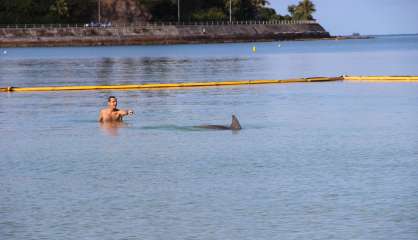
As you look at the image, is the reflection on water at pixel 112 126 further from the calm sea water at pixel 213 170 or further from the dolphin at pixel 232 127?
the dolphin at pixel 232 127

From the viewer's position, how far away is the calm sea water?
1858 cm

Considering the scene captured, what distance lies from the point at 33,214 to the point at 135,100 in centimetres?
2755

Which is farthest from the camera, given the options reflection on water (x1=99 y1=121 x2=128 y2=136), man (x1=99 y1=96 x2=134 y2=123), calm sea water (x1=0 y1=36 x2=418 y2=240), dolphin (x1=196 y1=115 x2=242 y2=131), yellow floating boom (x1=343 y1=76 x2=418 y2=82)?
yellow floating boom (x1=343 y1=76 x2=418 y2=82)

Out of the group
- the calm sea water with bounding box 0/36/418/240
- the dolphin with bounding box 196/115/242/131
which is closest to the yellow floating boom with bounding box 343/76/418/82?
the calm sea water with bounding box 0/36/418/240

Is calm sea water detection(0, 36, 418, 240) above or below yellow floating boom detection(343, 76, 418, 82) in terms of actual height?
above

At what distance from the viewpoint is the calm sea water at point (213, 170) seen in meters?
18.6

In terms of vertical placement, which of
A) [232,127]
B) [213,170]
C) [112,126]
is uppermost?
[213,170]

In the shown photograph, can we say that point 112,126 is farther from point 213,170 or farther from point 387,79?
point 387,79

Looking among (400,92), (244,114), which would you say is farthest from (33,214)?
(400,92)

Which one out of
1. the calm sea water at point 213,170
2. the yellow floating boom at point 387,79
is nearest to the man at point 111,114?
the calm sea water at point 213,170

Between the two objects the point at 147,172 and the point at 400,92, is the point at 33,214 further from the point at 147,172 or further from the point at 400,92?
the point at 400,92

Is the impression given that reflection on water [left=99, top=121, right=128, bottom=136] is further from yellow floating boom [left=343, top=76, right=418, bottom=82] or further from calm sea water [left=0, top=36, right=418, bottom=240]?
yellow floating boom [left=343, top=76, right=418, bottom=82]

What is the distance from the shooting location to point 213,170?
25.1m

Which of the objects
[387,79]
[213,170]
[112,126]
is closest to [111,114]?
[112,126]
